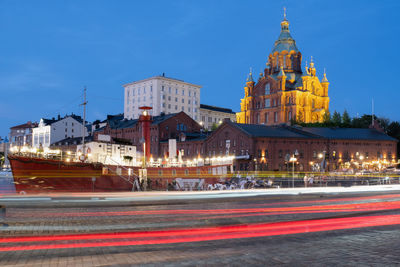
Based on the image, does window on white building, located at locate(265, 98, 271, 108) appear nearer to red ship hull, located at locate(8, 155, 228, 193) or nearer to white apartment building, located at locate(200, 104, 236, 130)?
white apartment building, located at locate(200, 104, 236, 130)

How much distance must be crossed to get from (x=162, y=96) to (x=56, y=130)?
122 ft

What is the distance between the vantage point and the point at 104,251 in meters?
10.1

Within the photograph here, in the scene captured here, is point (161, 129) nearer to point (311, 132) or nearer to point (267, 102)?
point (311, 132)

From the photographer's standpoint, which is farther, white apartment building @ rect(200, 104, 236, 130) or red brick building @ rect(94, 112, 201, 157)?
white apartment building @ rect(200, 104, 236, 130)

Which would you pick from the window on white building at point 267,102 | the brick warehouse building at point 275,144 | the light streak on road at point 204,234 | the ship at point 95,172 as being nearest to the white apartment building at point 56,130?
the brick warehouse building at point 275,144

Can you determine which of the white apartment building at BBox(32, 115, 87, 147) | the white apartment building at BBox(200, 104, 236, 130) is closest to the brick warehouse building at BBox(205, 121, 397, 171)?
the white apartment building at BBox(200, 104, 236, 130)

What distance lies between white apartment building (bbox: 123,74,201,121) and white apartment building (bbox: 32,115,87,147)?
58.9 feet

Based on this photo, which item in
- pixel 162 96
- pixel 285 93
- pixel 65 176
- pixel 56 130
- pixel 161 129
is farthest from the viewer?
pixel 56 130

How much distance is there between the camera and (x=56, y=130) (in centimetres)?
12988

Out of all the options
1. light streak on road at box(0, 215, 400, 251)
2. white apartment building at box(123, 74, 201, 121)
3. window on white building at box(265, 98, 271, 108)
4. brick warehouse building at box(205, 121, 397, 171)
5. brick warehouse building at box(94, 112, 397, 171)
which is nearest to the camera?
light streak on road at box(0, 215, 400, 251)

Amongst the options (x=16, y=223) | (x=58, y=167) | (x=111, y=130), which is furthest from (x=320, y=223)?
(x=111, y=130)

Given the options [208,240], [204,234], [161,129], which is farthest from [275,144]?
[208,240]

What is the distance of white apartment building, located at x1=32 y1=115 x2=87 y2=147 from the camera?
129 metres

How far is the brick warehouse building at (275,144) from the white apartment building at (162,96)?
1191 inches
